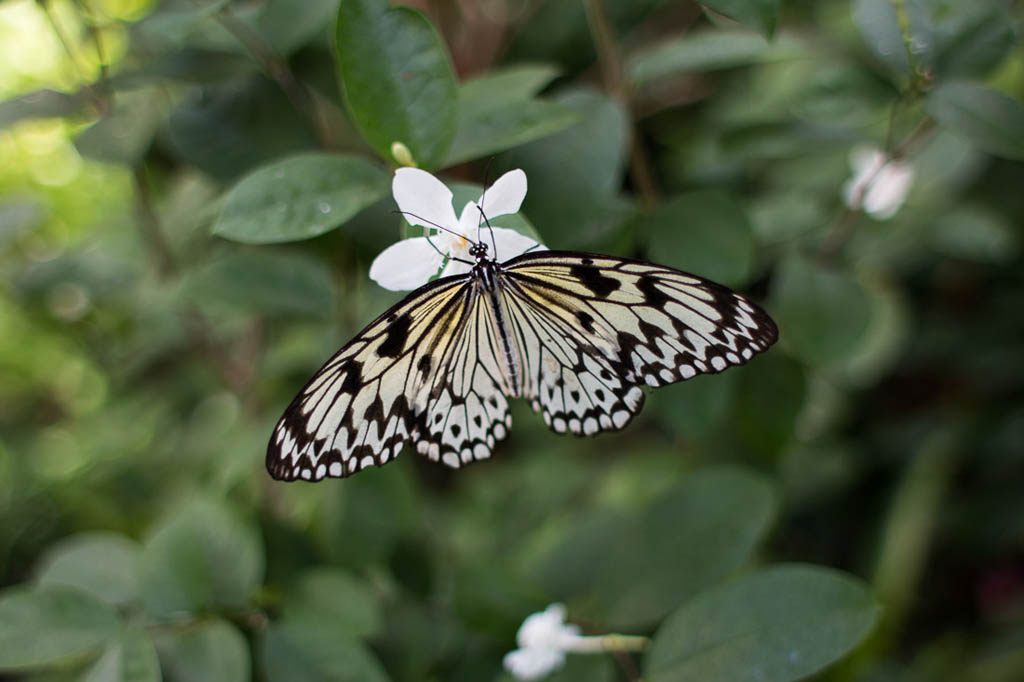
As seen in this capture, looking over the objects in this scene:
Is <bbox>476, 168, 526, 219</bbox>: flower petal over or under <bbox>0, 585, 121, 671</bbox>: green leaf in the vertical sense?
over

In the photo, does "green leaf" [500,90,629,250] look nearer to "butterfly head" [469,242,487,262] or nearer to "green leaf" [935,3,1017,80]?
"butterfly head" [469,242,487,262]

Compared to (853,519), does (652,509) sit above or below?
below

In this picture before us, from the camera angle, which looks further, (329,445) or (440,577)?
(440,577)

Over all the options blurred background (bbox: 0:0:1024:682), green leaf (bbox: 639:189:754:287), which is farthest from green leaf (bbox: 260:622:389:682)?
green leaf (bbox: 639:189:754:287)

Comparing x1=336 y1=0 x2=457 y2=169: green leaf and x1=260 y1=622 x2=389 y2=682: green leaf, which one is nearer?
x1=336 y1=0 x2=457 y2=169: green leaf

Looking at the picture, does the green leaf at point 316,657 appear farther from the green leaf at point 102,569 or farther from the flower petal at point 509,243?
the flower petal at point 509,243

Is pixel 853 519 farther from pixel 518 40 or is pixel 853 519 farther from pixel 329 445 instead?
pixel 329 445

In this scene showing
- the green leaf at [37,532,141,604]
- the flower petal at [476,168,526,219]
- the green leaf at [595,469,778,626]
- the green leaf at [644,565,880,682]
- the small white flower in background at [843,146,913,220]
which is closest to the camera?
the flower petal at [476,168,526,219]

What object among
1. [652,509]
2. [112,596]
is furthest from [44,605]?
[652,509]
